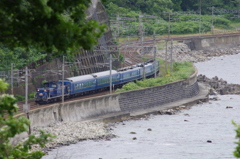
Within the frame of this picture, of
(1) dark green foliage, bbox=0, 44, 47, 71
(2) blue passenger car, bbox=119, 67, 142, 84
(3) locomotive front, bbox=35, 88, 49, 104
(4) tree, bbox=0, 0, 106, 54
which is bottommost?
(3) locomotive front, bbox=35, 88, 49, 104

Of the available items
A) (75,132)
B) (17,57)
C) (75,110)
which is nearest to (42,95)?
(75,110)

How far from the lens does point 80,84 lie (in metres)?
46.0

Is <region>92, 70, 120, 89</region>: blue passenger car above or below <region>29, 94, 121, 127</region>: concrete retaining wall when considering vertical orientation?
above

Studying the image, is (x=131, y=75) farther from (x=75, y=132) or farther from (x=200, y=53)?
(x=200, y=53)

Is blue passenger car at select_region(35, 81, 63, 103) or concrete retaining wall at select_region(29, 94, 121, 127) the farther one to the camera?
blue passenger car at select_region(35, 81, 63, 103)

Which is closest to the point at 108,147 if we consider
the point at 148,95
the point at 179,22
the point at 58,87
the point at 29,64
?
the point at 58,87

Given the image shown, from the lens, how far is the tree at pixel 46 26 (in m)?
8.34

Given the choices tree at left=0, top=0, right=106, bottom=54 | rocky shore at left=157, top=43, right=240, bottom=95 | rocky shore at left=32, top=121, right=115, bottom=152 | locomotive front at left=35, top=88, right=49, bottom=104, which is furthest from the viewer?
rocky shore at left=157, top=43, right=240, bottom=95

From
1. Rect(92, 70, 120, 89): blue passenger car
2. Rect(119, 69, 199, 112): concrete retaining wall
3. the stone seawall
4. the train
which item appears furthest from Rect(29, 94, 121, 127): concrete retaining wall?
Rect(92, 70, 120, 89): blue passenger car

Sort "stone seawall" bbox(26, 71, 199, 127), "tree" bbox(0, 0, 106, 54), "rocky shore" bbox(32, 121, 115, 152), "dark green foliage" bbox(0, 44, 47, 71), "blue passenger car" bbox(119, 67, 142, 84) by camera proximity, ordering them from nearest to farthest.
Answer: "tree" bbox(0, 0, 106, 54) → "rocky shore" bbox(32, 121, 115, 152) → "stone seawall" bbox(26, 71, 199, 127) → "dark green foliage" bbox(0, 44, 47, 71) → "blue passenger car" bbox(119, 67, 142, 84)

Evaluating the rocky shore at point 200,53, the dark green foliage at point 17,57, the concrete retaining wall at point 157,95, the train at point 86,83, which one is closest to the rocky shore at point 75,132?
the train at point 86,83

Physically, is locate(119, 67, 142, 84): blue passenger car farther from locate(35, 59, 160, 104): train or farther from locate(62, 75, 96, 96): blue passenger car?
locate(62, 75, 96, 96): blue passenger car

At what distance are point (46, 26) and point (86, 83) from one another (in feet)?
127

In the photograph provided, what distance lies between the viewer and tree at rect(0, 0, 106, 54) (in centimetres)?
834
